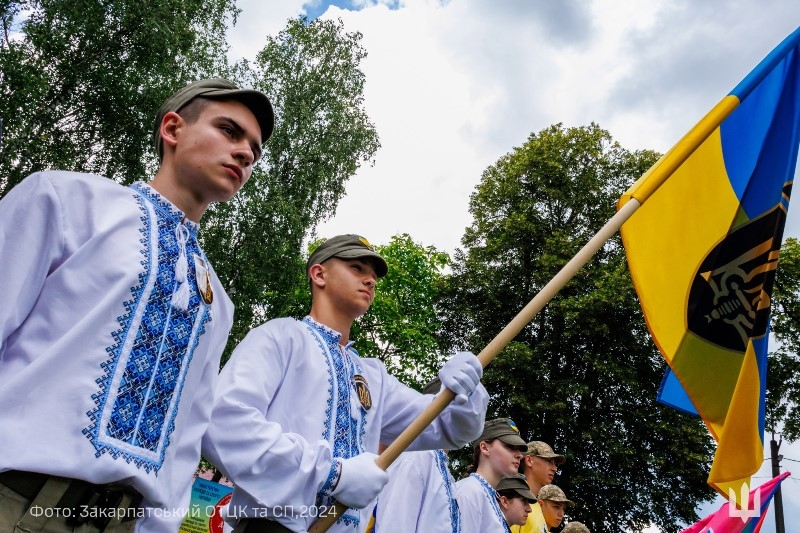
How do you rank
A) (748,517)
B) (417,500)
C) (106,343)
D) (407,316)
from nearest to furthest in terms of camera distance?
(106,343), (417,500), (748,517), (407,316)

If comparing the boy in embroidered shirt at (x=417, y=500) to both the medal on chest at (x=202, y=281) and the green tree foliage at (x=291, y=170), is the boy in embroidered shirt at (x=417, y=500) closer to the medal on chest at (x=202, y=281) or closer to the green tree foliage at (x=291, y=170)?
the medal on chest at (x=202, y=281)

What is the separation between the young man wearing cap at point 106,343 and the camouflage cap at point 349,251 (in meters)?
1.38

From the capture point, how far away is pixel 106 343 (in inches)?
79.7

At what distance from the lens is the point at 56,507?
5.99ft

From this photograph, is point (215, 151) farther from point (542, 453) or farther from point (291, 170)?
point (291, 170)

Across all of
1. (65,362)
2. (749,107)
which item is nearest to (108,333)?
(65,362)

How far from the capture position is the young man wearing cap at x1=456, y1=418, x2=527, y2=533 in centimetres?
599

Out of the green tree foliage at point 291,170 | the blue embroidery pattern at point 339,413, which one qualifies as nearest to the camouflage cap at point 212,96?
the blue embroidery pattern at point 339,413

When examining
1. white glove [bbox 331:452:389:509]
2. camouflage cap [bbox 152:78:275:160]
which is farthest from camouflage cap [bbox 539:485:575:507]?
camouflage cap [bbox 152:78:275:160]

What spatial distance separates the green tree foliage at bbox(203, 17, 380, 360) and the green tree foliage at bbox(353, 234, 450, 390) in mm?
5422

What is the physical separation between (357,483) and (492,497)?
3.75 metres

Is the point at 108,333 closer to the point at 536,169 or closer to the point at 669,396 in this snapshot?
the point at 669,396

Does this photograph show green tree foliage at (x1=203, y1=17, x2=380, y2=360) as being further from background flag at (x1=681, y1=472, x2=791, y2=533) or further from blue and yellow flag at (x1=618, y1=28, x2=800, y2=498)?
blue and yellow flag at (x1=618, y1=28, x2=800, y2=498)

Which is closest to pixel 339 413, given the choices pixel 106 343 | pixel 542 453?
pixel 106 343
